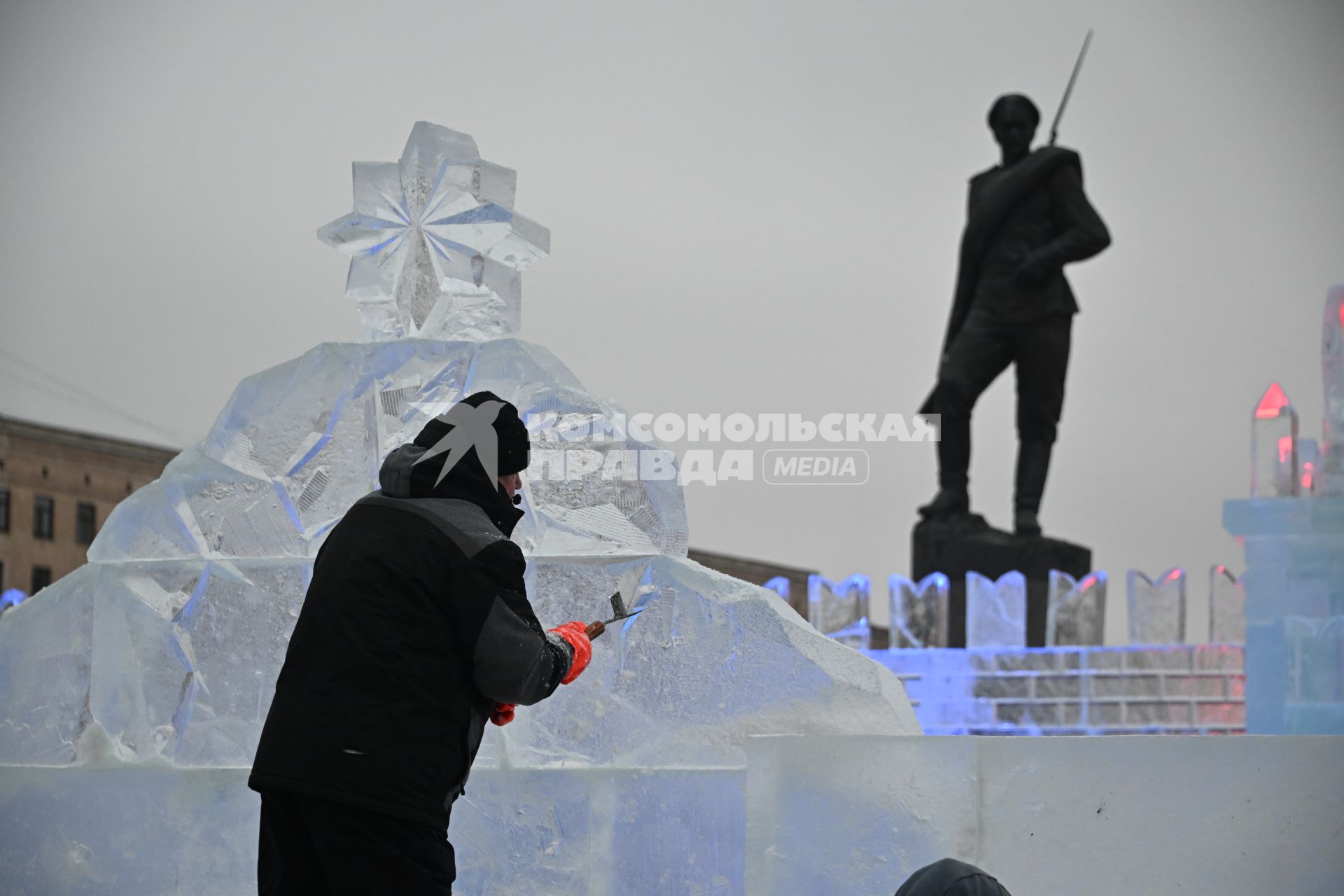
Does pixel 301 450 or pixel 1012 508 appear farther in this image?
pixel 1012 508

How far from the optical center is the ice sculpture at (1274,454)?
213 inches

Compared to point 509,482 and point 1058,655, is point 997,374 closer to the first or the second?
point 1058,655

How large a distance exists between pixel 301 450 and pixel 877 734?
4.70 feet

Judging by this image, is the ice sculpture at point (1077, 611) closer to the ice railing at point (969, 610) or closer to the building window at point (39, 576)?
the ice railing at point (969, 610)

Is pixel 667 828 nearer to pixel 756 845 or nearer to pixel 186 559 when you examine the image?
pixel 756 845

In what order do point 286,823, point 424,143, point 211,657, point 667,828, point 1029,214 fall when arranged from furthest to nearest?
point 1029,214 < point 424,143 < point 211,657 < point 667,828 < point 286,823

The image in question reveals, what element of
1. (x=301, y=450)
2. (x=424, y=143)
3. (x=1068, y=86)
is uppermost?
(x=1068, y=86)

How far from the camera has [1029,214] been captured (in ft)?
31.6

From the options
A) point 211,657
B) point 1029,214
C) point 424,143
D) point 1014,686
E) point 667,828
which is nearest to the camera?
point 667,828

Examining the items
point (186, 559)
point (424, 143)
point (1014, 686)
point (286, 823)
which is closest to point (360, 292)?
point (424, 143)

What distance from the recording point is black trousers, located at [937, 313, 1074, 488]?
9.66m

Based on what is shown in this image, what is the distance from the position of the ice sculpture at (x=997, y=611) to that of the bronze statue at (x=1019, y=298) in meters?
0.82

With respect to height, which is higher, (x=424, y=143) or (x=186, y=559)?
(x=424, y=143)

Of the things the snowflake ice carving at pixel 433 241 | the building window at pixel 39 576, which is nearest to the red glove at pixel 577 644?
the snowflake ice carving at pixel 433 241
